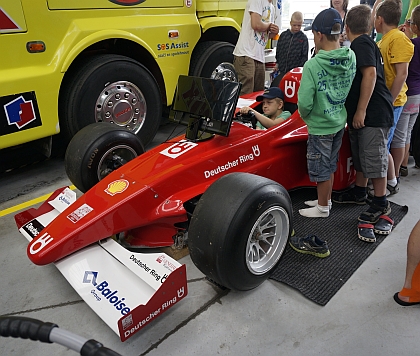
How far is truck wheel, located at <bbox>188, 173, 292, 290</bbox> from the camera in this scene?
193 centimetres

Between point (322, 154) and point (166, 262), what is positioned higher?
point (322, 154)

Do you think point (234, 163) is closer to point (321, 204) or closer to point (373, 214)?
point (321, 204)

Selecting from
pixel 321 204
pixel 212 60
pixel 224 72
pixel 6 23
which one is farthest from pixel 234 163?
pixel 224 72

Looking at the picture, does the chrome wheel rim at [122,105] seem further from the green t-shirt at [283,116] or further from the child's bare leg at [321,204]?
the child's bare leg at [321,204]

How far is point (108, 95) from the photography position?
384 cm

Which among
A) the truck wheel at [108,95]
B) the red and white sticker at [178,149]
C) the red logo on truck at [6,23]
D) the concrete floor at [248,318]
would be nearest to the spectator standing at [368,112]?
the concrete floor at [248,318]

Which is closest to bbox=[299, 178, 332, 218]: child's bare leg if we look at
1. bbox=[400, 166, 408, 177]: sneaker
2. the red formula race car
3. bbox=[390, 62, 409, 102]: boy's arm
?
the red formula race car

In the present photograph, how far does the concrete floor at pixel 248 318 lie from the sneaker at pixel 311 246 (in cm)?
25

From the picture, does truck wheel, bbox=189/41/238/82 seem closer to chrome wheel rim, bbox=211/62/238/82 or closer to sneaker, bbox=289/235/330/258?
chrome wheel rim, bbox=211/62/238/82

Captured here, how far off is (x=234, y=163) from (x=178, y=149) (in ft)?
1.36

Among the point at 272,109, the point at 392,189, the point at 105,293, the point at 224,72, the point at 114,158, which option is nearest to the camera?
the point at 105,293

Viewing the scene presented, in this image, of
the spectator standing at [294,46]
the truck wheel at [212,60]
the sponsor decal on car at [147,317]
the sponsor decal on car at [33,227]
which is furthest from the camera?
the spectator standing at [294,46]

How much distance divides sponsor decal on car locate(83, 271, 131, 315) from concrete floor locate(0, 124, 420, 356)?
20 centimetres

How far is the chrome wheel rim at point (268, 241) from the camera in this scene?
2189 mm
